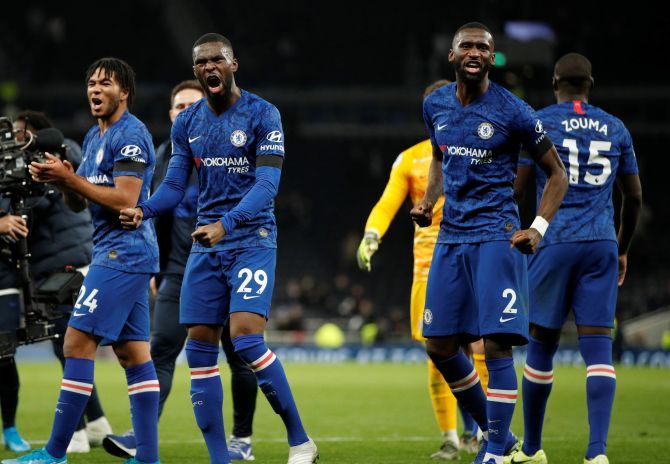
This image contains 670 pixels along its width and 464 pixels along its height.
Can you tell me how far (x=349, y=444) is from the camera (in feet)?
27.4

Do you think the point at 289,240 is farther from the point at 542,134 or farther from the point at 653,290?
the point at 542,134

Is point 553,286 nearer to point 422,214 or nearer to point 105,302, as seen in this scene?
point 422,214

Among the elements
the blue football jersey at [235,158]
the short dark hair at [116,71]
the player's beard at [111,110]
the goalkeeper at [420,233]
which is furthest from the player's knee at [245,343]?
the goalkeeper at [420,233]

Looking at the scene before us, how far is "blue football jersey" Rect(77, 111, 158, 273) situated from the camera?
6094mm

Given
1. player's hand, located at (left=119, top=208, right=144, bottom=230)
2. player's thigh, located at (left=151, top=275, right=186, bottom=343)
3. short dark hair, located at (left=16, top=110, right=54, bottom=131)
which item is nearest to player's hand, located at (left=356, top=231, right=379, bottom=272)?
player's thigh, located at (left=151, top=275, right=186, bottom=343)

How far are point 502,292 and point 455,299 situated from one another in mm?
308

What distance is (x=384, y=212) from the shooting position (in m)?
8.12

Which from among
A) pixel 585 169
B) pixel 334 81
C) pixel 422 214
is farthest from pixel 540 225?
pixel 334 81

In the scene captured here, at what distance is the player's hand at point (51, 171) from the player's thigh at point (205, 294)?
83cm

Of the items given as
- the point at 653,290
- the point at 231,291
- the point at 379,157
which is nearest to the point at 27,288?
the point at 231,291

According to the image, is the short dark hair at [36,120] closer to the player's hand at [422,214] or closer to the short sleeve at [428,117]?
the short sleeve at [428,117]

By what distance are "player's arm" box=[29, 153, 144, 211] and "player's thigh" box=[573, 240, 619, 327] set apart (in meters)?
2.70

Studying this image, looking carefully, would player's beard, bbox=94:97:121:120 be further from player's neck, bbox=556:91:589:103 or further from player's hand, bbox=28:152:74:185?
player's neck, bbox=556:91:589:103

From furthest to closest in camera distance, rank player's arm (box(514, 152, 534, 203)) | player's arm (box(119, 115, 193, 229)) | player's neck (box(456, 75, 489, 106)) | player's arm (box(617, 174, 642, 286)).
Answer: player's arm (box(617, 174, 642, 286)) → player's arm (box(514, 152, 534, 203)) → player's neck (box(456, 75, 489, 106)) → player's arm (box(119, 115, 193, 229))
